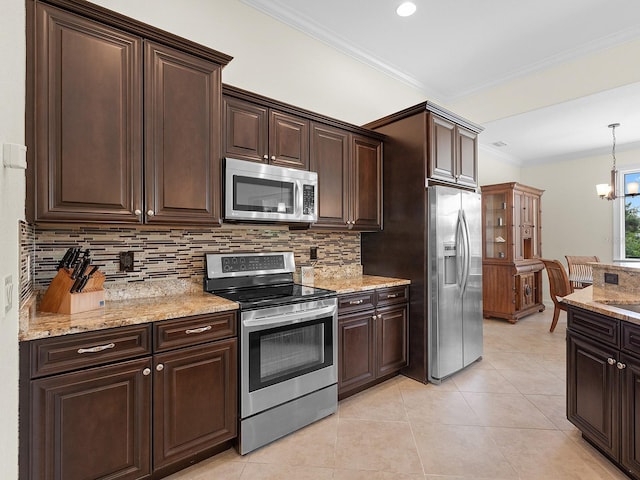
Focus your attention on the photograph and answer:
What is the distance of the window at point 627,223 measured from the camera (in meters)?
5.73

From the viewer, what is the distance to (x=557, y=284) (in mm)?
4656

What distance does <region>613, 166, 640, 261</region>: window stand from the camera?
18.8ft

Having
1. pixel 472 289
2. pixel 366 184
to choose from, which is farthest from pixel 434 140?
pixel 472 289

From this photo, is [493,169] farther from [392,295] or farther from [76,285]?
[76,285]

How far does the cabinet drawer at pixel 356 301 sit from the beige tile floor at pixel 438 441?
752 mm

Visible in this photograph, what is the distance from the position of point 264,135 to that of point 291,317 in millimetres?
1352

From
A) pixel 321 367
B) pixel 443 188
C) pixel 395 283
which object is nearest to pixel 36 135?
pixel 321 367

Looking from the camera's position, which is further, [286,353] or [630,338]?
[286,353]

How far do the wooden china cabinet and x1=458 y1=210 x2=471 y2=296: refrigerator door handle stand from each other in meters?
2.41

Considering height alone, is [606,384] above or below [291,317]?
below

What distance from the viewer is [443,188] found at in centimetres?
303

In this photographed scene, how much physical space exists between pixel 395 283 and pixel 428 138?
134cm

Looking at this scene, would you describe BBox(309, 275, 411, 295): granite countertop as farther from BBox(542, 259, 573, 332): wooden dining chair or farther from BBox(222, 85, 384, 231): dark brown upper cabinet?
BBox(542, 259, 573, 332): wooden dining chair

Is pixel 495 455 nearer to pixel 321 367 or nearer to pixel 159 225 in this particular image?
pixel 321 367
